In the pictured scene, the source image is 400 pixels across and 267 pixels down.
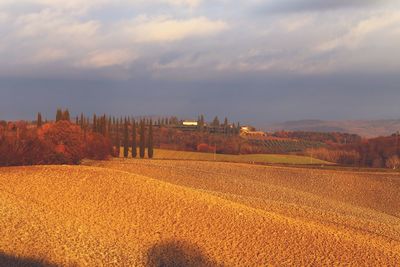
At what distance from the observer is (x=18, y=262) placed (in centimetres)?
1912

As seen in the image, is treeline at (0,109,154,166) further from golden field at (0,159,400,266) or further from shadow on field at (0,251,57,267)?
shadow on field at (0,251,57,267)

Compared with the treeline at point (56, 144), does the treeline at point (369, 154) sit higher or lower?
lower

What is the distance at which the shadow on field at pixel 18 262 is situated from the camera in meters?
18.9

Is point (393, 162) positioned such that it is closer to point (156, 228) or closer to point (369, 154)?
point (369, 154)

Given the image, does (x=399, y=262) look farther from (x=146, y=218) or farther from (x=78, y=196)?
(x=78, y=196)

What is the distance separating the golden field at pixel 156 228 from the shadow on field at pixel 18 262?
113 mm

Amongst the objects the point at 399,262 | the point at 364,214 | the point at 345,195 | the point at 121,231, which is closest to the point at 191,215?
the point at 121,231

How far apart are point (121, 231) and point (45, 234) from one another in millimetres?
3518

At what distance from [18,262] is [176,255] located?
651cm

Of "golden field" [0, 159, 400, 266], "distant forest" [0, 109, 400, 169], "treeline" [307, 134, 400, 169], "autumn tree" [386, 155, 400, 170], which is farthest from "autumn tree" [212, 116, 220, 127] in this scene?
"golden field" [0, 159, 400, 266]

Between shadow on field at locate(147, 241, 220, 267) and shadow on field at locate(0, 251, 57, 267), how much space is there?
428cm

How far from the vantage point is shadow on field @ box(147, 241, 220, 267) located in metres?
20.3

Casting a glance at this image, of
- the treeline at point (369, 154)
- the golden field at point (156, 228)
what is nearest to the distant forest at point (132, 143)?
the treeline at point (369, 154)

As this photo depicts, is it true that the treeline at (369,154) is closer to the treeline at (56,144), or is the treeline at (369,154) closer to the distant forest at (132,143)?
the distant forest at (132,143)
